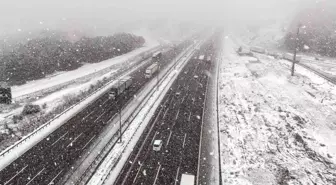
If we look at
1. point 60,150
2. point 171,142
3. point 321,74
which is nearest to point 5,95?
point 60,150

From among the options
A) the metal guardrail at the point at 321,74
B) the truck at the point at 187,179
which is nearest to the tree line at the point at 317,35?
the metal guardrail at the point at 321,74

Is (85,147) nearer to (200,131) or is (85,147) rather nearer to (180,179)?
(180,179)

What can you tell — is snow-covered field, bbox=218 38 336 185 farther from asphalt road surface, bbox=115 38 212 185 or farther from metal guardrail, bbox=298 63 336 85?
asphalt road surface, bbox=115 38 212 185

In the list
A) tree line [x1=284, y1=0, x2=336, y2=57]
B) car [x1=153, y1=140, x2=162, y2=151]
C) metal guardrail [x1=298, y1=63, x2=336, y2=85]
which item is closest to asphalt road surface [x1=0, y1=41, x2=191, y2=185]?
car [x1=153, y1=140, x2=162, y2=151]

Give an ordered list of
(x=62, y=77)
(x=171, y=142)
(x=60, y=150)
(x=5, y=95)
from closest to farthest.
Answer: (x=60, y=150) → (x=171, y=142) → (x=5, y=95) → (x=62, y=77)

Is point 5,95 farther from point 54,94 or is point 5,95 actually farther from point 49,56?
point 49,56

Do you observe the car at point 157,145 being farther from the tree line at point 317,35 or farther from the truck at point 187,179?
the tree line at point 317,35
